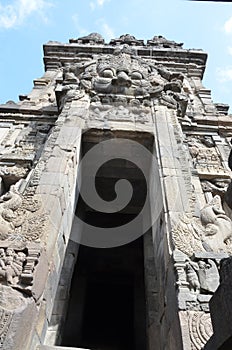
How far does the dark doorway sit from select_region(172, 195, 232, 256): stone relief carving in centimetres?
502

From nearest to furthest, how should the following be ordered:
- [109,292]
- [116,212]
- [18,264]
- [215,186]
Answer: [18,264] < [215,186] < [116,212] < [109,292]

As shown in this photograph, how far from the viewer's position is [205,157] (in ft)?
27.9

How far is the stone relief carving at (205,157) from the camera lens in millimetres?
7785

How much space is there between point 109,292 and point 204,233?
704cm

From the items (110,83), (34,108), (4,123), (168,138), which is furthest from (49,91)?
(168,138)

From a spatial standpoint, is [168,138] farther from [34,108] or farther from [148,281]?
[34,108]

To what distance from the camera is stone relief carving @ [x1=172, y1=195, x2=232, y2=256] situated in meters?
4.51

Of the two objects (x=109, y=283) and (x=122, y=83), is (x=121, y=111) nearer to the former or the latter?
(x=122, y=83)

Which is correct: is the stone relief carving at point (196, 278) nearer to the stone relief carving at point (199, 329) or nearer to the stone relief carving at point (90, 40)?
the stone relief carving at point (199, 329)

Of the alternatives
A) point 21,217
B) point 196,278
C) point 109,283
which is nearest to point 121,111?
point 21,217

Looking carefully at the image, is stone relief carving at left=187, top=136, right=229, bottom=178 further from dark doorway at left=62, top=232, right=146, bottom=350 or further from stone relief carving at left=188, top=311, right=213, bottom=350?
stone relief carving at left=188, top=311, right=213, bottom=350

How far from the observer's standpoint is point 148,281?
682 cm

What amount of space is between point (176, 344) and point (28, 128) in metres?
7.94

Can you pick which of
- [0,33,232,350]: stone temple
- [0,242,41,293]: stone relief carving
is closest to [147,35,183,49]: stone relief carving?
[0,33,232,350]: stone temple
